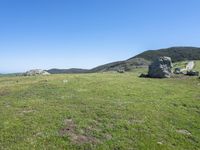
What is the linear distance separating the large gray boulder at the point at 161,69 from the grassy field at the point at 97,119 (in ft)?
73.3

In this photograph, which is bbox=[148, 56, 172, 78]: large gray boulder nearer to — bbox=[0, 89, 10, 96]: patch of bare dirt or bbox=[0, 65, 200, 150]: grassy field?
bbox=[0, 65, 200, 150]: grassy field

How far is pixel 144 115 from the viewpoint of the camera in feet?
98.2

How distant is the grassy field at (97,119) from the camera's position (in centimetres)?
2259

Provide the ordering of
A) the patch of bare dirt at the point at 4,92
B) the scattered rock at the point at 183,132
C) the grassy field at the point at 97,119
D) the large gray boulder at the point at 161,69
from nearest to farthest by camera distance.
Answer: the grassy field at the point at 97,119 < the scattered rock at the point at 183,132 < the patch of bare dirt at the point at 4,92 < the large gray boulder at the point at 161,69

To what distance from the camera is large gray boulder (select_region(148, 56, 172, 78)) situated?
215 feet

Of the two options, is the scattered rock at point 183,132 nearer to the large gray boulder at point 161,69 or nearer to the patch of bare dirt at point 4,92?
the patch of bare dirt at point 4,92

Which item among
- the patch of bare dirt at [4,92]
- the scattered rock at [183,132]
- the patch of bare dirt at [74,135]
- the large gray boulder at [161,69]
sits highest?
the large gray boulder at [161,69]

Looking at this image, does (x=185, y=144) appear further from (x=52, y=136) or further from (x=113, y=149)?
(x=52, y=136)

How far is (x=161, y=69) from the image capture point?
6625 cm

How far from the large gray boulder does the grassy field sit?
22355mm

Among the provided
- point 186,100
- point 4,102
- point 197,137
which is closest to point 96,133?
point 197,137

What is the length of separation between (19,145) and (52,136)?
9.83 ft

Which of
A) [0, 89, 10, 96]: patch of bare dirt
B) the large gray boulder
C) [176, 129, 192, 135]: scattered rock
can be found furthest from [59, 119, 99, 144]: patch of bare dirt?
the large gray boulder

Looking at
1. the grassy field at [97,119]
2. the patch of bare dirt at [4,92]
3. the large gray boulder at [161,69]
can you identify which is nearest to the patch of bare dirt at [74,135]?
the grassy field at [97,119]
